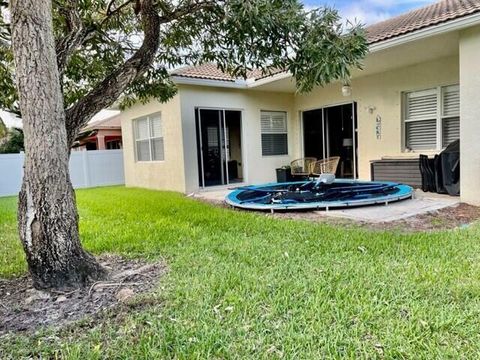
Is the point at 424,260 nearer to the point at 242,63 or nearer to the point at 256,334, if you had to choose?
the point at 256,334

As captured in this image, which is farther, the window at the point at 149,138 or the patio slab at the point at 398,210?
the window at the point at 149,138

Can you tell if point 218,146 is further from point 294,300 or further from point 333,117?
point 294,300

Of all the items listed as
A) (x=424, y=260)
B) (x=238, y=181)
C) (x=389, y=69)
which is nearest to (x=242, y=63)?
(x=424, y=260)

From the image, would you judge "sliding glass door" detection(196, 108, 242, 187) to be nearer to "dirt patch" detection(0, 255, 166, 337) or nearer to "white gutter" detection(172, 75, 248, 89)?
"white gutter" detection(172, 75, 248, 89)

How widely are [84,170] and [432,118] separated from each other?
13.6 metres

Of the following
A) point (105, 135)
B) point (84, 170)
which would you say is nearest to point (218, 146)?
point (84, 170)

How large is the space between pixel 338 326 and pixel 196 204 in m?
6.09

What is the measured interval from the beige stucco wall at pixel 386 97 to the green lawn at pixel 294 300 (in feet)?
18.3

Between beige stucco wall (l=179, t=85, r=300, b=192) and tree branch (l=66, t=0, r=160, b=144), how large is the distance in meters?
6.10

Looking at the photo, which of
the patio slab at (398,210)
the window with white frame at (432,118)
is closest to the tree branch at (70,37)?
the patio slab at (398,210)

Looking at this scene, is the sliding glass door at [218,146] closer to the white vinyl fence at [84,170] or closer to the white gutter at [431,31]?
the white gutter at [431,31]

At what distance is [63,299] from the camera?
10.3ft

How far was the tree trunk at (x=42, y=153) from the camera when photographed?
10.3ft

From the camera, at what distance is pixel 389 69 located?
32.6ft
